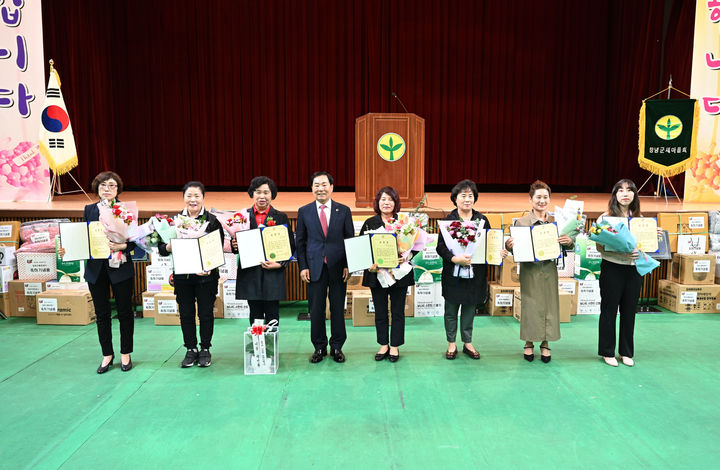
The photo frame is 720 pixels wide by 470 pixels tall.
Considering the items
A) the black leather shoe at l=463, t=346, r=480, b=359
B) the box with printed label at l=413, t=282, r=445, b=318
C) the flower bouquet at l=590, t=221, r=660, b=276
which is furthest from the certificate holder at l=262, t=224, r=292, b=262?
the flower bouquet at l=590, t=221, r=660, b=276

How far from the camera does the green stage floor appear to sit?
2588 mm

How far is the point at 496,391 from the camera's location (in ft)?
10.9

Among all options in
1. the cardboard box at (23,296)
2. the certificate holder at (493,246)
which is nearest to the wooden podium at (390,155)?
the certificate holder at (493,246)

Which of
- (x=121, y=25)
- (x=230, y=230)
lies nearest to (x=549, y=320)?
(x=230, y=230)

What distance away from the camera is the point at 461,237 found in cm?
361

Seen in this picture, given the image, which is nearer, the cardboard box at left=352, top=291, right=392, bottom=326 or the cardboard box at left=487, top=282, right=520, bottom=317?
the cardboard box at left=352, top=291, right=392, bottom=326

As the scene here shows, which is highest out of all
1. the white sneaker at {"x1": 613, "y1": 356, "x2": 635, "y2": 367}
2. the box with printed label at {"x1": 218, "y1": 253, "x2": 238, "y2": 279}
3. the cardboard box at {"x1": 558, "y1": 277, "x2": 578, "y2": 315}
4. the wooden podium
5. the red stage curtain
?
the red stage curtain

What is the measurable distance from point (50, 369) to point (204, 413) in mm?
1425

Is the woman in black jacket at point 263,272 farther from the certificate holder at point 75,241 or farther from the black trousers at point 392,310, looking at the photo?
the certificate holder at point 75,241

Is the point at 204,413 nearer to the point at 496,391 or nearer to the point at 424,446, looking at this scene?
the point at 424,446

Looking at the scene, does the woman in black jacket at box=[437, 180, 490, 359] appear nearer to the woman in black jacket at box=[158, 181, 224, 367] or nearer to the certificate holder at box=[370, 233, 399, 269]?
the certificate holder at box=[370, 233, 399, 269]

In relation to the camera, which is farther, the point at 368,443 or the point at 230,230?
the point at 230,230

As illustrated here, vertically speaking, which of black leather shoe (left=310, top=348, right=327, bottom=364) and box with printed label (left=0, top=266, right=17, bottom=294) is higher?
box with printed label (left=0, top=266, right=17, bottom=294)

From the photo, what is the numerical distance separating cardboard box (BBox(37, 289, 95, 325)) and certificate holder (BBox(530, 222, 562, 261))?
378cm
